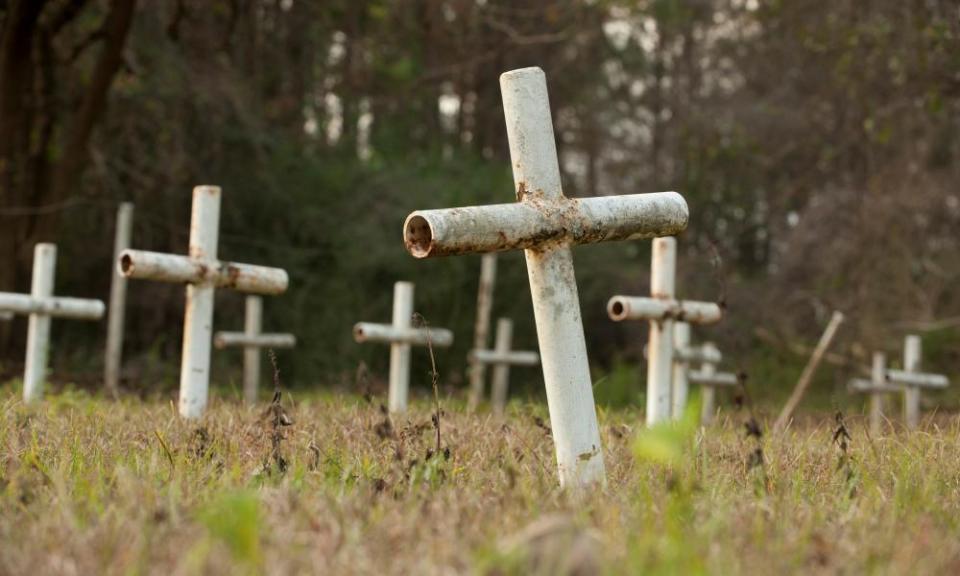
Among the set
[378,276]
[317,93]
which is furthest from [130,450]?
[317,93]

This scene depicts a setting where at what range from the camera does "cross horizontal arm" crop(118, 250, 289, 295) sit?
6.10 meters

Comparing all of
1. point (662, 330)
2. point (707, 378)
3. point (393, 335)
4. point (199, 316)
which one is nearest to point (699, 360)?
point (707, 378)

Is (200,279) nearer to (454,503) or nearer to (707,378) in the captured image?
(454,503)

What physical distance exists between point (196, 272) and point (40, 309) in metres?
2.66

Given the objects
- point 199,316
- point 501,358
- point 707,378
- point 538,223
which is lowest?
point 707,378

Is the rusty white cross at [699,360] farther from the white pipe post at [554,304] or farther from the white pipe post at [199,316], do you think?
the white pipe post at [554,304]

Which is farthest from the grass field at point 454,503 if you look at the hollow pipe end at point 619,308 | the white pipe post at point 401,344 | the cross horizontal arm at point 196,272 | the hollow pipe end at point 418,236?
the white pipe post at point 401,344

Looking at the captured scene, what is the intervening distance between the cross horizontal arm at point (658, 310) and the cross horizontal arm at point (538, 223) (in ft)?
8.72

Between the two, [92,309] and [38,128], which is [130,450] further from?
[38,128]

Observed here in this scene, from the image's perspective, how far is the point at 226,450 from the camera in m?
4.34

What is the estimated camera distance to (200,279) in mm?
6543

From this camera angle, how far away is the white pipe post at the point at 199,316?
6.41 m

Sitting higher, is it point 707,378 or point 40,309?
point 40,309

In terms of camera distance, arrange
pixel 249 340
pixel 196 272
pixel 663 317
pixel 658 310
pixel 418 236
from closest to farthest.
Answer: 1. pixel 418 236
2. pixel 196 272
3. pixel 658 310
4. pixel 663 317
5. pixel 249 340
